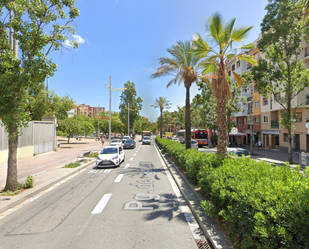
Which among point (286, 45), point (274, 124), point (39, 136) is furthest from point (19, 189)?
point (274, 124)

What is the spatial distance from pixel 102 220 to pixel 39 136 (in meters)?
20.4

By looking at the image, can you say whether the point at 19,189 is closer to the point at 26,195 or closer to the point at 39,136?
the point at 26,195

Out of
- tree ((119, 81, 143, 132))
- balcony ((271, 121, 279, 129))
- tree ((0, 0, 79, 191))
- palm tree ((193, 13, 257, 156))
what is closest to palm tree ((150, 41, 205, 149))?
palm tree ((193, 13, 257, 156))

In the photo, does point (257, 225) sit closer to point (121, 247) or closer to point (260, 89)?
point (121, 247)

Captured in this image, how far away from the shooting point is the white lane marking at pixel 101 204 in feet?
19.5

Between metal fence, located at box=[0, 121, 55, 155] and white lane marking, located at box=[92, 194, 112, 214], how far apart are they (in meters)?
13.5

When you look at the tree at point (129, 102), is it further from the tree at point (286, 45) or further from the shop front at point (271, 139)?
the tree at point (286, 45)

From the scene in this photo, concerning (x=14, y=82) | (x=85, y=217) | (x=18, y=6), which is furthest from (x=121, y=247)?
(x=18, y=6)

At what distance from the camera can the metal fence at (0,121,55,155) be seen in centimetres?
1918

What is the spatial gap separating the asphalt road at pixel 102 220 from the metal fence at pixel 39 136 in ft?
42.4

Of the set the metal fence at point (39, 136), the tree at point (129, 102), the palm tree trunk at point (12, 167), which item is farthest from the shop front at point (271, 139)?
the tree at point (129, 102)

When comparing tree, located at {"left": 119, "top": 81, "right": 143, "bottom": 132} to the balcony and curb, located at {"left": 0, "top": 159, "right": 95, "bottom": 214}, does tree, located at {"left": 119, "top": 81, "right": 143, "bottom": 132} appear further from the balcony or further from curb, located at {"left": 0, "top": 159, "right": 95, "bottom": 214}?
curb, located at {"left": 0, "top": 159, "right": 95, "bottom": 214}

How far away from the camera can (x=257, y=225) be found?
296 centimetres

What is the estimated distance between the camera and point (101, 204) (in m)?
6.56
